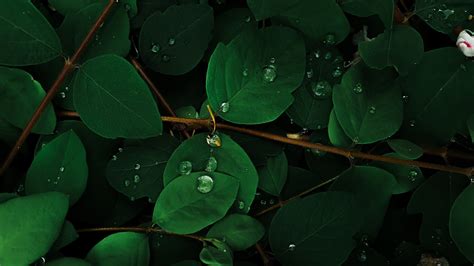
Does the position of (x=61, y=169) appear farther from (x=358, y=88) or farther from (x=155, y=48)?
(x=358, y=88)

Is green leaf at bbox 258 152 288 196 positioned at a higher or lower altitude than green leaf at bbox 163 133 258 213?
lower

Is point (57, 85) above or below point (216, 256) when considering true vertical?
above

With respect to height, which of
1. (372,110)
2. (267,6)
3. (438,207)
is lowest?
(438,207)

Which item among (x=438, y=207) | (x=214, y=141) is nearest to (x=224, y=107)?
(x=214, y=141)

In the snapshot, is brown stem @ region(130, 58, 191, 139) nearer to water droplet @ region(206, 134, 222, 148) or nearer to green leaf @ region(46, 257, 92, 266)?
water droplet @ region(206, 134, 222, 148)

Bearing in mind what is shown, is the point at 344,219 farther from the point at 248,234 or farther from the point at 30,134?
the point at 30,134

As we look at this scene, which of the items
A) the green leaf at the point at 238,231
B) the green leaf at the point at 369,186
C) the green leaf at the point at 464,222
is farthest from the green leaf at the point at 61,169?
the green leaf at the point at 464,222

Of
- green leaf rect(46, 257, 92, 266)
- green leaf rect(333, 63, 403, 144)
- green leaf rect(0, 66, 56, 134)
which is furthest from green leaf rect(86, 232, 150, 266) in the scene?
green leaf rect(333, 63, 403, 144)
